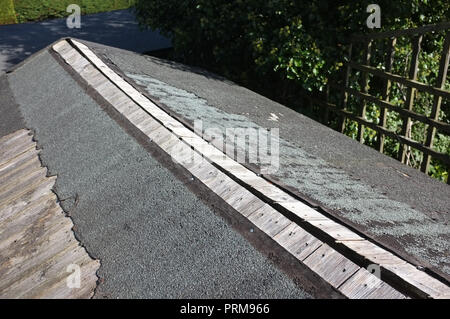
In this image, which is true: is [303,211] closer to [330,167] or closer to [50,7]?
[330,167]

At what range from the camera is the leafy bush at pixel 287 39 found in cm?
757

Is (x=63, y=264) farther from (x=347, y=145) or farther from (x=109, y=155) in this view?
(x=347, y=145)

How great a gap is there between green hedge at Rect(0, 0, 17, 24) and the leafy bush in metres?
8.64

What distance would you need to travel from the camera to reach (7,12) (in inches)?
636

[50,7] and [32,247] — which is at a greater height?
[32,247]

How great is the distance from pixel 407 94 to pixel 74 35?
10.7 metres

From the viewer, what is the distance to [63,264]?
9.20 ft

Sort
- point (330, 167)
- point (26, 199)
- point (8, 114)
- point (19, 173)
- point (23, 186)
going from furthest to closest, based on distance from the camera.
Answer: point (8, 114), point (330, 167), point (19, 173), point (23, 186), point (26, 199)

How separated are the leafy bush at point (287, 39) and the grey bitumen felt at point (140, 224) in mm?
3986

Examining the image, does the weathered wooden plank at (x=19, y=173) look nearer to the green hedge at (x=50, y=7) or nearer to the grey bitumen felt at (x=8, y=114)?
the grey bitumen felt at (x=8, y=114)

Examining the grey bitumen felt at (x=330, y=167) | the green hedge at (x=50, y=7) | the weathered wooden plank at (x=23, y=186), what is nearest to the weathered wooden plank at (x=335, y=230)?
the grey bitumen felt at (x=330, y=167)

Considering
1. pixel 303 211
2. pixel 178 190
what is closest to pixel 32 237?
pixel 178 190
